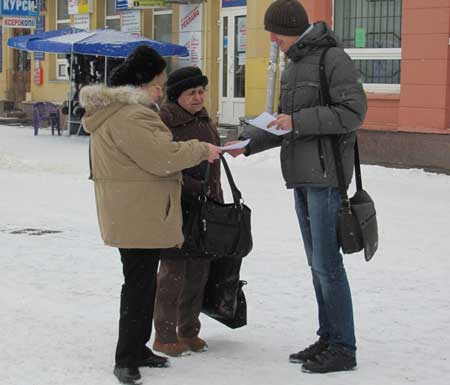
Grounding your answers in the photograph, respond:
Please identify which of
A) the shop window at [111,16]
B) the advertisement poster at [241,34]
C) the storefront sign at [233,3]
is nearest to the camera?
the storefront sign at [233,3]

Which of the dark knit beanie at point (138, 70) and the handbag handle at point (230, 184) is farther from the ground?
the dark knit beanie at point (138, 70)

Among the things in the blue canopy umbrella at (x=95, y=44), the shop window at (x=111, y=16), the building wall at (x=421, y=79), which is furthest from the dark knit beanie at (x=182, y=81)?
the shop window at (x=111, y=16)

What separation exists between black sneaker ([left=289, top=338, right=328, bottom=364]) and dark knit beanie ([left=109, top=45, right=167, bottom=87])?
1.57 metres

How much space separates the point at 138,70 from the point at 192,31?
1563cm

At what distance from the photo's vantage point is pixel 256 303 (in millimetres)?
6086

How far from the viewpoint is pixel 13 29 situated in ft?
89.2

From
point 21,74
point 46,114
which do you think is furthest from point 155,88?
point 21,74

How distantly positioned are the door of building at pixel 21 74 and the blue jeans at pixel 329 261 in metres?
22.7

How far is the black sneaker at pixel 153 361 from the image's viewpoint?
188 inches

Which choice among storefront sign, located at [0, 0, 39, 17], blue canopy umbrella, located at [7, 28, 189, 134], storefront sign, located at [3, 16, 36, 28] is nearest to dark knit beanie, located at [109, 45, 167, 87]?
blue canopy umbrella, located at [7, 28, 189, 134]

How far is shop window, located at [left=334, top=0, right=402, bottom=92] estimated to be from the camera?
14.2 m

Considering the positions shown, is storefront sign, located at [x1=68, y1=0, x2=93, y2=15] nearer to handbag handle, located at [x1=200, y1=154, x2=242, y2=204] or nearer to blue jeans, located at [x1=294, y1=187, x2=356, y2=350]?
handbag handle, located at [x1=200, y1=154, x2=242, y2=204]

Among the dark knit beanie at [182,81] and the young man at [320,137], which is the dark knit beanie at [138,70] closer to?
the dark knit beanie at [182,81]

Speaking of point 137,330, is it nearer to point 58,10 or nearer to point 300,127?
point 300,127
